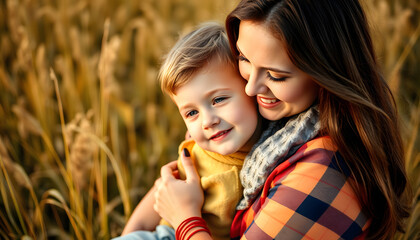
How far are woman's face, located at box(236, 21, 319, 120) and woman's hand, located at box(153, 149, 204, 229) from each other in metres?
0.37

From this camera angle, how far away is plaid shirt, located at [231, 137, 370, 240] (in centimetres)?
106

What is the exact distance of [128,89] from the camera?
330 cm

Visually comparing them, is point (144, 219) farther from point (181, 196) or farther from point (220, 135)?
point (220, 135)

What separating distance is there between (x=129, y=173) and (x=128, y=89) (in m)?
1.02

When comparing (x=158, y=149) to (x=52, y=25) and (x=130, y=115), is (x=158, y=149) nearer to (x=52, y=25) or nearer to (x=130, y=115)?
(x=130, y=115)

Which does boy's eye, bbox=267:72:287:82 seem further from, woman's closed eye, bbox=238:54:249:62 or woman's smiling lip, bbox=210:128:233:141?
woman's smiling lip, bbox=210:128:233:141

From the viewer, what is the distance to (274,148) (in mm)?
1192

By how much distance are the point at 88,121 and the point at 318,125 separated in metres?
1.17

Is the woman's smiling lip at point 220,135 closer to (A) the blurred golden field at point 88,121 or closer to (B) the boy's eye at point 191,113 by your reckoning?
(B) the boy's eye at point 191,113

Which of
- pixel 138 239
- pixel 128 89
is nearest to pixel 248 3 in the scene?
pixel 138 239

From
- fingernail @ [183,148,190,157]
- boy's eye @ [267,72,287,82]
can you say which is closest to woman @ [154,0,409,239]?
boy's eye @ [267,72,287,82]

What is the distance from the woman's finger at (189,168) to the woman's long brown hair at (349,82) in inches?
19.5

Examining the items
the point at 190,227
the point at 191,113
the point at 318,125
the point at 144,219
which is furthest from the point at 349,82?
the point at 144,219

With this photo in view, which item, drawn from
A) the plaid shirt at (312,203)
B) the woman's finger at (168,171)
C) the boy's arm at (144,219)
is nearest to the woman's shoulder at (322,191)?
the plaid shirt at (312,203)
